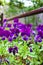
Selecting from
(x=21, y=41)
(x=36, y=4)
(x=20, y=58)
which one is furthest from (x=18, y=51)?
(x=36, y=4)

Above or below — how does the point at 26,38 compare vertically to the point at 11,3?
above

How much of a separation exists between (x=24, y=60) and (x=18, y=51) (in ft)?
0.25

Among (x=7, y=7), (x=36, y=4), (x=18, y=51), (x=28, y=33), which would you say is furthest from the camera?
(x=7, y=7)

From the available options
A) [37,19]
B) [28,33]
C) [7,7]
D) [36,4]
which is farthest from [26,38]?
[7,7]

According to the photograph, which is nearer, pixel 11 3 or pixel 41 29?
pixel 41 29

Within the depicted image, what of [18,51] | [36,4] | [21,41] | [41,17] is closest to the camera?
[18,51]

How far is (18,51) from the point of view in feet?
4.89

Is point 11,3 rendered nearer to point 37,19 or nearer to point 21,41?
point 37,19

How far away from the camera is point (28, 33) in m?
1.62

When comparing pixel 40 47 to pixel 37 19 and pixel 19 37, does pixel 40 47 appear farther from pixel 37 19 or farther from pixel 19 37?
pixel 37 19

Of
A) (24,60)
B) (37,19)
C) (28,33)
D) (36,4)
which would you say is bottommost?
(37,19)

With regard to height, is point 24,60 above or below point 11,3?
above

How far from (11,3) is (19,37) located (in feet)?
18.2

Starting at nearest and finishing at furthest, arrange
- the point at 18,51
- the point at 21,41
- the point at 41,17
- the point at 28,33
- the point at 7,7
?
the point at 18,51 → the point at 28,33 → the point at 21,41 → the point at 41,17 → the point at 7,7
